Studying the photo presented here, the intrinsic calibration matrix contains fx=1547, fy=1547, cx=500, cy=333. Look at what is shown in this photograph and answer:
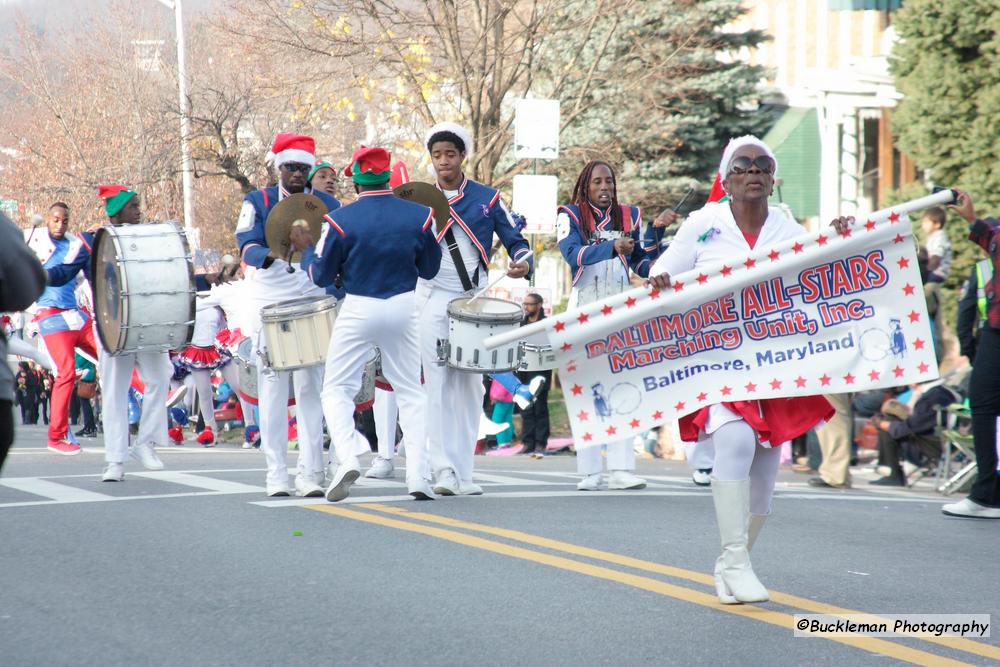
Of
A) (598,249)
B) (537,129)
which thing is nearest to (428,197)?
(598,249)

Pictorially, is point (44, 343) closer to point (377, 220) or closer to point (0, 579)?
point (377, 220)

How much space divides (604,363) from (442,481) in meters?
3.80

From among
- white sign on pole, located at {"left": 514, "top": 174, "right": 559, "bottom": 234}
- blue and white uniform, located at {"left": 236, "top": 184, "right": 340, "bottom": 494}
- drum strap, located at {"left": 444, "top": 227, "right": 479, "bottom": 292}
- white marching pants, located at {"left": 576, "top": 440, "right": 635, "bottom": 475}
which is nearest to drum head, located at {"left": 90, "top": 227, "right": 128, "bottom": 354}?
blue and white uniform, located at {"left": 236, "top": 184, "right": 340, "bottom": 494}

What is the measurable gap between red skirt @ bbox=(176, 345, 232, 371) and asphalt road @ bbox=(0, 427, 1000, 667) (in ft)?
32.2

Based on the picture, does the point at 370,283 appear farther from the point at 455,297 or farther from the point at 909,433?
the point at 909,433

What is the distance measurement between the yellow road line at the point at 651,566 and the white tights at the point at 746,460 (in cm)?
47

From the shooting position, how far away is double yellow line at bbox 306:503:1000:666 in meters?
5.88

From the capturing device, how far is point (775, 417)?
6.88 metres

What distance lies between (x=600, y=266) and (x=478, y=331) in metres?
1.46

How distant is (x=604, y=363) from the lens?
7.19 metres

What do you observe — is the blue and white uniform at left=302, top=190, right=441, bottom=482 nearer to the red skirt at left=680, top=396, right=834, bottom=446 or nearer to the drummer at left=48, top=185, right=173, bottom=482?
the drummer at left=48, top=185, right=173, bottom=482

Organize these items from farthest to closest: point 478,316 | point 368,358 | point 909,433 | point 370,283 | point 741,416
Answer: point 909,433
point 478,316
point 368,358
point 370,283
point 741,416

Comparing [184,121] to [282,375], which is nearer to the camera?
[282,375]

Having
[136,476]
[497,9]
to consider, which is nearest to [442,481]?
[136,476]
